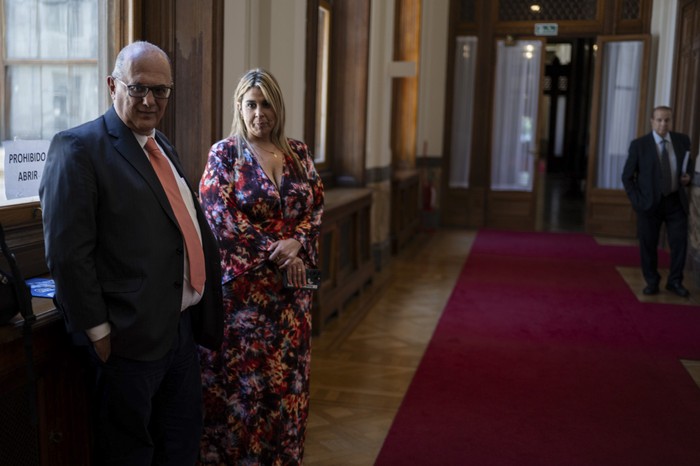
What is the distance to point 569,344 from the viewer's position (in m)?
5.49

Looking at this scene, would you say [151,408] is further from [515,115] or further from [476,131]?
[515,115]

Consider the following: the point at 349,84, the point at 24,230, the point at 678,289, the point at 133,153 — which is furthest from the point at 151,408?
the point at 678,289

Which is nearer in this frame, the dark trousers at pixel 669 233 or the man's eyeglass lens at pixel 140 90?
the man's eyeglass lens at pixel 140 90

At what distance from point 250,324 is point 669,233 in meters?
5.09

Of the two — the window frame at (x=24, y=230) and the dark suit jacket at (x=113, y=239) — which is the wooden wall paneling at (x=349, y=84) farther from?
the dark suit jacket at (x=113, y=239)

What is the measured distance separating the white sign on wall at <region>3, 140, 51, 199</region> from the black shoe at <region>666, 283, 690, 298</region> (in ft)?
19.5

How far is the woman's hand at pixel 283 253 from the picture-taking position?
10.1 ft

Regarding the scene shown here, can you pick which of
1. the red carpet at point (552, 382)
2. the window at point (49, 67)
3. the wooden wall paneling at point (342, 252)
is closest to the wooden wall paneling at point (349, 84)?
the wooden wall paneling at point (342, 252)

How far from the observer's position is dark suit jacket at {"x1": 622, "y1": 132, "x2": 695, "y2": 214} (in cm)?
679

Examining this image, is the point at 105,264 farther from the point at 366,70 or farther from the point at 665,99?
the point at 665,99

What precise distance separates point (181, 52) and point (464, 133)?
26.5 ft

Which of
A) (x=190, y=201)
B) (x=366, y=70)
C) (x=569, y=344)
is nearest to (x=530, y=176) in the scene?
(x=366, y=70)

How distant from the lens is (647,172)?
6.82 meters

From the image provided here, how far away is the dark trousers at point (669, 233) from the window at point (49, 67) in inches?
201
